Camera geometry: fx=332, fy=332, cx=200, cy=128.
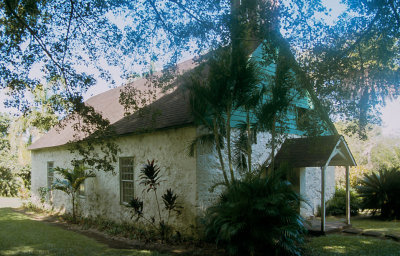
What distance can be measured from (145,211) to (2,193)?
19.9 metres

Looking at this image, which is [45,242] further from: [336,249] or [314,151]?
[314,151]

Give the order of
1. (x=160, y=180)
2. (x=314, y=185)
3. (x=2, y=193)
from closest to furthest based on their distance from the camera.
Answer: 1. (x=160, y=180)
2. (x=314, y=185)
3. (x=2, y=193)

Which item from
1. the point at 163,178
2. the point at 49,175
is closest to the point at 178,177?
the point at 163,178

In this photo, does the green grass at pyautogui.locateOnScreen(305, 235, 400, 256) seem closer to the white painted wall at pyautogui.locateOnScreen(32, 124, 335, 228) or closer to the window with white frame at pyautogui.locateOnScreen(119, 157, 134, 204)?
the white painted wall at pyautogui.locateOnScreen(32, 124, 335, 228)

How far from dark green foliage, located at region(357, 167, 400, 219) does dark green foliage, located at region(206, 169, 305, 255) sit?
7.29 meters

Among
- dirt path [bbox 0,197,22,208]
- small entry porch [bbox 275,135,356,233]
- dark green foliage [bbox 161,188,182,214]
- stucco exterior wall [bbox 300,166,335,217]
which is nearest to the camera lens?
dark green foliage [bbox 161,188,182,214]

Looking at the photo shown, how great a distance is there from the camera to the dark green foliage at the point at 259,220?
7.46 metres

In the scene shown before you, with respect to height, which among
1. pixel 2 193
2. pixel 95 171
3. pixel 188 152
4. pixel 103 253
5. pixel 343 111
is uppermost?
pixel 343 111

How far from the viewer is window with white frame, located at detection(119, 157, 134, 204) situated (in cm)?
1183

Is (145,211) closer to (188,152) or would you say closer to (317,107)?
(188,152)

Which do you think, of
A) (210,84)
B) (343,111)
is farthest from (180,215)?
(343,111)

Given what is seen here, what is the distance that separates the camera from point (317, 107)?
934 cm

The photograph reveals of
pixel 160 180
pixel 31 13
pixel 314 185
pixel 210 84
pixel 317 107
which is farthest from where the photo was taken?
pixel 314 185

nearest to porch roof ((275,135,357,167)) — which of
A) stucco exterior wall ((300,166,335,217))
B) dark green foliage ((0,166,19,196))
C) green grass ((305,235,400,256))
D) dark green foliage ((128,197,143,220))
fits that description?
stucco exterior wall ((300,166,335,217))
